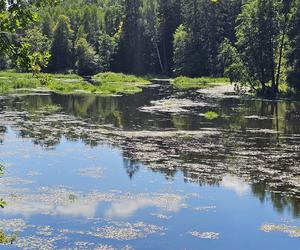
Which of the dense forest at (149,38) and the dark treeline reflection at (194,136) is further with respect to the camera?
the dense forest at (149,38)

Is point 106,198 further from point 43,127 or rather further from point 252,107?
point 252,107

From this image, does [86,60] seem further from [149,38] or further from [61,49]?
[149,38]

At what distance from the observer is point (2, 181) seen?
23.8m

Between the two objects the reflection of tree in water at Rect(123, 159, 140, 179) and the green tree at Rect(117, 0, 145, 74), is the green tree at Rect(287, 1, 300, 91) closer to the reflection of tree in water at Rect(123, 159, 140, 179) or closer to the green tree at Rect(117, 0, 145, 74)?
the reflection of tree in water at Rect(123, 159, 140, 179)

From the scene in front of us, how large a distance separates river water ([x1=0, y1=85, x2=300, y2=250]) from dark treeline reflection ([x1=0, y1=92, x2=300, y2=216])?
3.0 inches

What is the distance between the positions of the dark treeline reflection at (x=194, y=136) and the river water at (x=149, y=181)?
0.25ft

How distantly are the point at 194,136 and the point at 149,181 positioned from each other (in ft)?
38.5

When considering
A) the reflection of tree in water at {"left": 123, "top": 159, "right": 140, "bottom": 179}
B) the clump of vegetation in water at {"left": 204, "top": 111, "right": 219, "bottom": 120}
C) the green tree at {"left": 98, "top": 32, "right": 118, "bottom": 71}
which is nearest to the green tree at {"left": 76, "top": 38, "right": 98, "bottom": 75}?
the green tree at {"left": 98, "top": 32, "right": 118, "bottom": 71}

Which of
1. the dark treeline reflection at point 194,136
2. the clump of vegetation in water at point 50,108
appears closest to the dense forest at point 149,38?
the dark treeline reflection at point 194,136

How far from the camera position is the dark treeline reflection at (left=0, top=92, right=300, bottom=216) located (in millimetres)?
25531

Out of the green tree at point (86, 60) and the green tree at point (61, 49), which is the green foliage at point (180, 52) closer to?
the green tree at point (86, 60)

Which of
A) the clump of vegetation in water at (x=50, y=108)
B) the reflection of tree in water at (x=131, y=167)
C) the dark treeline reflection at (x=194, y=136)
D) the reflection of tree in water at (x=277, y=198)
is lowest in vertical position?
the reflection of tree in water at (x=277, y=198)

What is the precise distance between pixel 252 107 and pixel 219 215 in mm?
35060

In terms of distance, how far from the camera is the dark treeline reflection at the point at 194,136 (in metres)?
25.5
